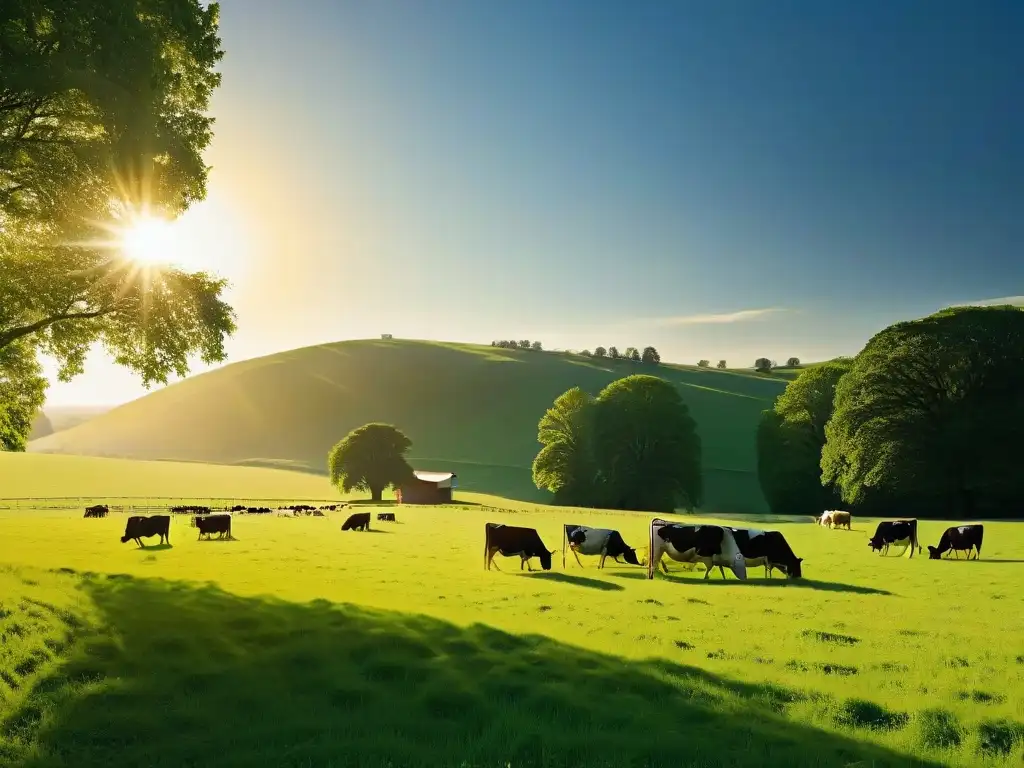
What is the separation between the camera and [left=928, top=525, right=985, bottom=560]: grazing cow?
26.0 meters

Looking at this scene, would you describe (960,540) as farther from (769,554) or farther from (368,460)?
(368,460)

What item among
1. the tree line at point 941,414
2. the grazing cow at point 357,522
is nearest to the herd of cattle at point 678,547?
the grazing cow at point 357,522

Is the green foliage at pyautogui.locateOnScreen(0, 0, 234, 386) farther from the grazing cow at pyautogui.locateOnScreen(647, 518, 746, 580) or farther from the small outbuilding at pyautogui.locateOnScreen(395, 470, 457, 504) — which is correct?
the small outbuilding at pyautogui.locateOnScreen(395, 470, 457, 504)

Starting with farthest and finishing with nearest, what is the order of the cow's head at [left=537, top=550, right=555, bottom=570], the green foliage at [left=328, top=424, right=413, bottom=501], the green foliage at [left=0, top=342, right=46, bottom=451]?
the green foliage at [left=328, top=424, right=413, bottom=501] → the cow's head at [left=537, top=550, right=555, bottom=570] → the green foliage at [left=0, top=342, right=46, bottom=451]

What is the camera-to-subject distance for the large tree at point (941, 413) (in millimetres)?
48188

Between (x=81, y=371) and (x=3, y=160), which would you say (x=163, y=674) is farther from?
(x=81, y=371)

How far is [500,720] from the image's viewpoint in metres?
7.79

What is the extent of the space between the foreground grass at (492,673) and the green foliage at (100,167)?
21.1 ft

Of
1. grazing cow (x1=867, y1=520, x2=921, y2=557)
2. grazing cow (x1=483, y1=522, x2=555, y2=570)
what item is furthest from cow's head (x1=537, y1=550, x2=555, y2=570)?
grazing cow (x1=867, y1=520, x2=921, y2=557)

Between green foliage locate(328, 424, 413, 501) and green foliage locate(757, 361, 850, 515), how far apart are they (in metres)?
38.5

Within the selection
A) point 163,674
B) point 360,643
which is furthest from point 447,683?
point 163,674

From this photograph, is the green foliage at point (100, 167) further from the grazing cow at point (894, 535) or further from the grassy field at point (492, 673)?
the grazing cow at point (894, 535)

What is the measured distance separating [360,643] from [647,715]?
4.72 meters

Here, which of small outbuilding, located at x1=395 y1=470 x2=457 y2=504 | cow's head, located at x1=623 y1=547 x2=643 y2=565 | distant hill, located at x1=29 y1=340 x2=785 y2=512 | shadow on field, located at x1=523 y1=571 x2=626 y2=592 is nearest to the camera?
shadow on field, located at x1=523 y1=571 x2=626 y2=592
